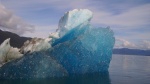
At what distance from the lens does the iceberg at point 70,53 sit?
23.3 m

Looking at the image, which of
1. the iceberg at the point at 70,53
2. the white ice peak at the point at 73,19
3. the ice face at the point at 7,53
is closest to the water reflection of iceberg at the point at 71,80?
the iceberg at the point at 70,53

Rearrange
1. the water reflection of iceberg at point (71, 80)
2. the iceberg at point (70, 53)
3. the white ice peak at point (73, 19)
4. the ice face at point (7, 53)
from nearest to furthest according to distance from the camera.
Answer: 1. the water reflection of iceberg at point (71, 80)
2. the iceberg at point (70, 53)
3. the ice face at point (7, 53)
4. the white ice peak at point (73, 19)

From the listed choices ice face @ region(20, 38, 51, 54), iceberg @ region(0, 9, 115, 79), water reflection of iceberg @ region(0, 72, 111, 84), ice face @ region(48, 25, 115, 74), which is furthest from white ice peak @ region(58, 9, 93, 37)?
water reflection of iceberg @ region(0, 72, 111, 84)

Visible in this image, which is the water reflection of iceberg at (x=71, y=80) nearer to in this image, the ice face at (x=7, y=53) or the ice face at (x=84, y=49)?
the ice face at (x=84, y=49)

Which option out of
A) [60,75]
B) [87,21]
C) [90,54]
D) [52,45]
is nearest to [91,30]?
[87,21]

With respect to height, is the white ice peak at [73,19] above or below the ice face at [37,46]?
above

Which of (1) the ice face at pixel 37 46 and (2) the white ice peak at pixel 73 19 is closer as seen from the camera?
(1) the ice face at pixel 37 46

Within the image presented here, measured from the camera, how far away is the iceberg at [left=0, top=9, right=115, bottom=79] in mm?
23344

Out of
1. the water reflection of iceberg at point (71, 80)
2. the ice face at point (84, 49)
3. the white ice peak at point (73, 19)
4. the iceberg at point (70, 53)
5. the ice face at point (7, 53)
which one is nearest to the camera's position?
the water reflection of iceberg at point (71, 80)

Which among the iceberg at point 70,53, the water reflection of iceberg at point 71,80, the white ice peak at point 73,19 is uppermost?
the white ice peak at point 73,19

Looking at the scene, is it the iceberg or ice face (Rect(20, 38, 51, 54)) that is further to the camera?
ice face (Rect(20, 38, 51, 54))

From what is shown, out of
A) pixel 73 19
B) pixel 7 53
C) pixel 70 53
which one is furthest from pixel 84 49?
pixel 7 53

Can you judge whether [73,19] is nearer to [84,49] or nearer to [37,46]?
[84,49]

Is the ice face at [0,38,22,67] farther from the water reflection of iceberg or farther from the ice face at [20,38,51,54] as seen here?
the water reflection of iceberg
